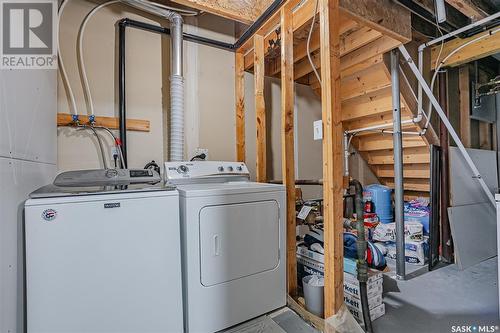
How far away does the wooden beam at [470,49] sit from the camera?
2.38m

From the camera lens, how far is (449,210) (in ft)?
8.69

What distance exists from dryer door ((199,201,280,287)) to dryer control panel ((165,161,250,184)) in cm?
54

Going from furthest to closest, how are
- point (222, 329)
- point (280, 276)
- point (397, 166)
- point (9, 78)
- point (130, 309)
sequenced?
point (397, 166) → point (280, 276) → point (222, 329) → point (130, 309) → point (9, 78)

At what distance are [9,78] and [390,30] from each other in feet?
8.10

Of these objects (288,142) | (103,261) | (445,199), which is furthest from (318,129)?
(445,199)

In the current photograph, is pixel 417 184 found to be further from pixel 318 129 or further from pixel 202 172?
pixel 202 172

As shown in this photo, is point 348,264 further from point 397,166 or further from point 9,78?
point 9,78

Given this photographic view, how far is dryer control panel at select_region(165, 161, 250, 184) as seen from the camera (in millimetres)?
1812

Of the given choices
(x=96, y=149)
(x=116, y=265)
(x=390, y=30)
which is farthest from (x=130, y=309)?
(x=390, y=30)

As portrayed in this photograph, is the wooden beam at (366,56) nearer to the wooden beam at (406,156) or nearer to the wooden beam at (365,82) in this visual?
the wooden beam at (365,82)

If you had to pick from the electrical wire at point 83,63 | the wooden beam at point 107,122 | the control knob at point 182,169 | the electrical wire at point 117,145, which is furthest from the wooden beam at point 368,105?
the electrical wire at point 83,63

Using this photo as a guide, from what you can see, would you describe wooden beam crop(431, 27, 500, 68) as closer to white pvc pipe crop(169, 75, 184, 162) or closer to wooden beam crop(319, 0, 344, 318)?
wooden beam crop(319, 0, 344, 318)

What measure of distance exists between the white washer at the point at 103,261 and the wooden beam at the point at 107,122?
2.49ft

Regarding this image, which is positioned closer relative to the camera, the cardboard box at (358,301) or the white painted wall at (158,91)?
the cardboard box at (358,301)
